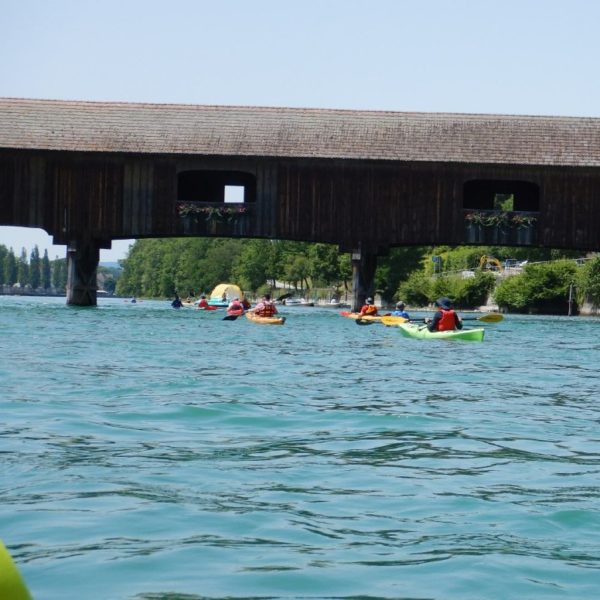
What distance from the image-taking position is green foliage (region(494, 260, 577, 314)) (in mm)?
58438

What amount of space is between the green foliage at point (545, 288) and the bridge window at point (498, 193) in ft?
56.8

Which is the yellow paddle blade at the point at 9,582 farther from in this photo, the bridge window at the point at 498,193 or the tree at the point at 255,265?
the tree at the point at 255,265

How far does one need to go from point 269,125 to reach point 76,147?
18.5ft

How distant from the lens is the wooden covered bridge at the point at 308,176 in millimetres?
34094

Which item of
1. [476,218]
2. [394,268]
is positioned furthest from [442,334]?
[394,268]

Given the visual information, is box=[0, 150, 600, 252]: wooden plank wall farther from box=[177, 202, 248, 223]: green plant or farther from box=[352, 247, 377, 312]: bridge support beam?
box=[352, 247, 377, 312]: bridge support beam

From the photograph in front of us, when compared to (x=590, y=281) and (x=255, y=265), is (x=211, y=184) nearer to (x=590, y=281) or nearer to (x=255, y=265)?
(x=590, y=281)

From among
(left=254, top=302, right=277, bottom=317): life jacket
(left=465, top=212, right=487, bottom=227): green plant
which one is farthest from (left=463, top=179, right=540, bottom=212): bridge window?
(left=254, top=302, right=277, bottom=317): life jacket

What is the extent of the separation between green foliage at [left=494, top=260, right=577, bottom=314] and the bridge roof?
2296 centimetres

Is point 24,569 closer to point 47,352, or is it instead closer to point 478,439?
point 478,439

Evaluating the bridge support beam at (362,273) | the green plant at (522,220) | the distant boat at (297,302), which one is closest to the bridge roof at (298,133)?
the green plant at (522,220)

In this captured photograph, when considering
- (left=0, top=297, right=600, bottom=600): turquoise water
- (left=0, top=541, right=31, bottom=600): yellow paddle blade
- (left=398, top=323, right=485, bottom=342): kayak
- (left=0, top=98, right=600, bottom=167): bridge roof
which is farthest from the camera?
(left=0, top=98, right=600, bottom=167): bridge roof

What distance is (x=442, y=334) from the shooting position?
2380 centimetres

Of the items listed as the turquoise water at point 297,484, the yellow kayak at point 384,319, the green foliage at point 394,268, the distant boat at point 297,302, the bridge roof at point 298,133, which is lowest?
the turquoise water at point 297,484
